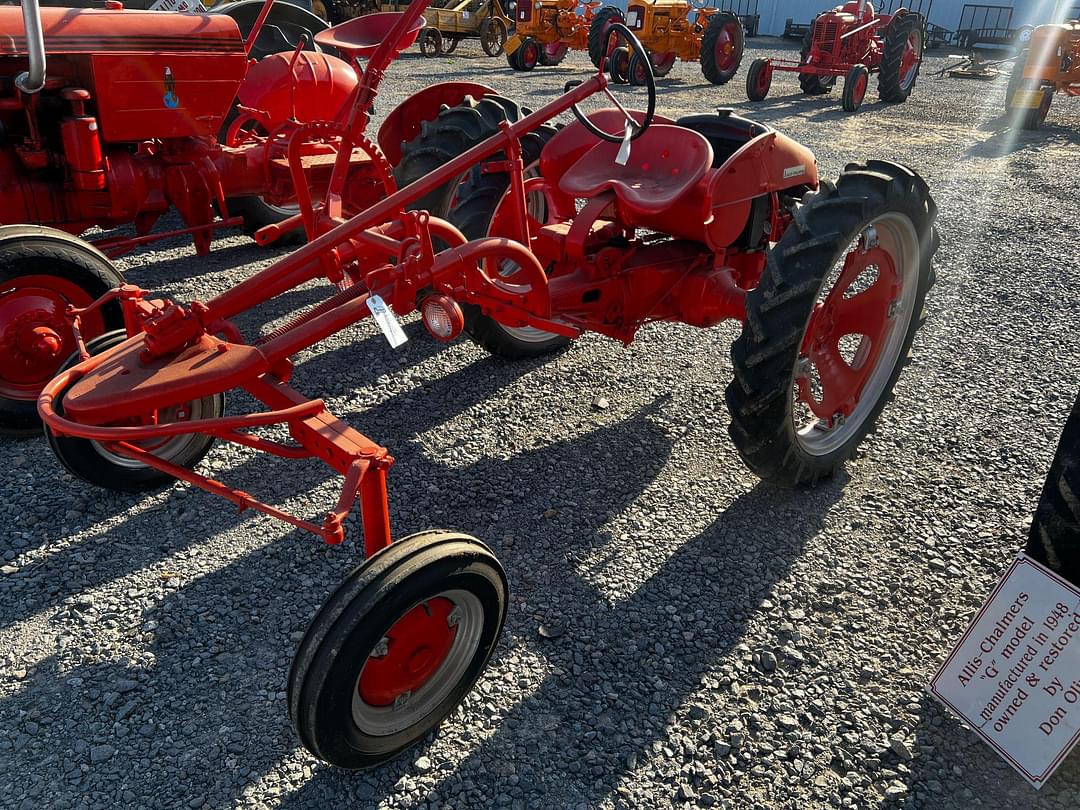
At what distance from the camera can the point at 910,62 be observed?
13031mm

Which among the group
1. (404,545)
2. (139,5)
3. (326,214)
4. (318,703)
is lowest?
(318,703)

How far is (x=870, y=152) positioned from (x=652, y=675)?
28.2 ft

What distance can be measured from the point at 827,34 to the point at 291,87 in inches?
431

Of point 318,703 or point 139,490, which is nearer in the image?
point 318,703

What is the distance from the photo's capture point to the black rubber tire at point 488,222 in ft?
12.0

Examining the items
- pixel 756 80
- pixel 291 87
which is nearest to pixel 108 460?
pixel 291 87

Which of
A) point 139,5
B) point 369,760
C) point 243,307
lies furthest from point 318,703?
point 139,5

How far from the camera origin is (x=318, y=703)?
1.79 m

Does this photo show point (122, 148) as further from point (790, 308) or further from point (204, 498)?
point (790, 308)

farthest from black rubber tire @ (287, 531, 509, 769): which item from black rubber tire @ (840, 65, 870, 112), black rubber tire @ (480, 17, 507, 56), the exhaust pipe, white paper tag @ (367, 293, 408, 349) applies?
black rubber tire @ (480, 17, 507, 56)

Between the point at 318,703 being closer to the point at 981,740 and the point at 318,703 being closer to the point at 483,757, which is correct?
the point at 483,757

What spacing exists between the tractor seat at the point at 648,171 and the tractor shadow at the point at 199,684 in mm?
1180

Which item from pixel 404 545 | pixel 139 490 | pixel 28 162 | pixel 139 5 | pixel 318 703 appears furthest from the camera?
pixel 139 5

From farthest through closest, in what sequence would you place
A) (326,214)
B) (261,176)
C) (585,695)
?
1. (261,176)
2. (326,214)
3. (585,695)
